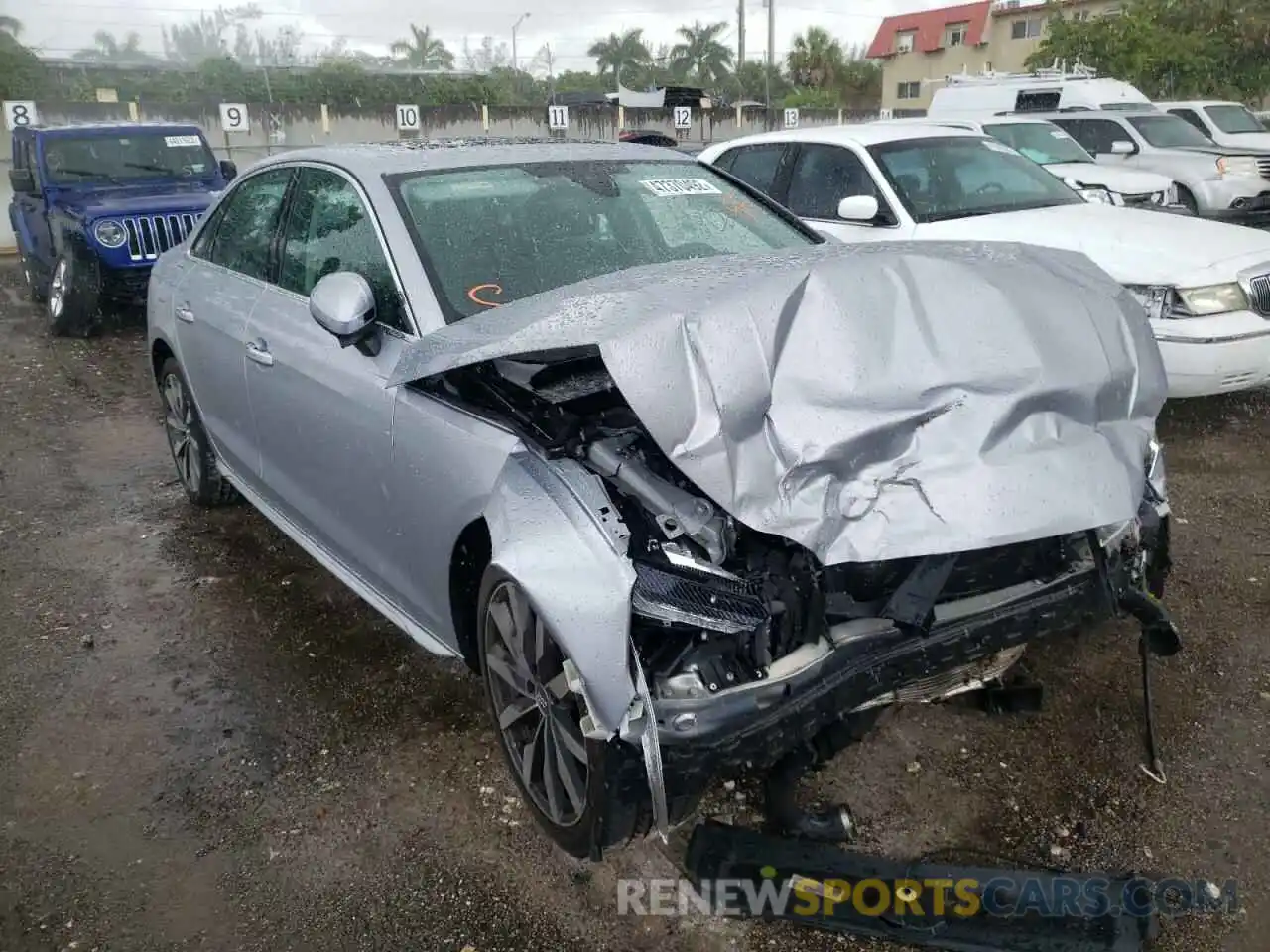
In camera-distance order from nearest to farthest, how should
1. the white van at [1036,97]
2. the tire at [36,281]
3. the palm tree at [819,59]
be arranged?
the tire at [36,281], the white van at [1036,97], the palm tree at [819,59]

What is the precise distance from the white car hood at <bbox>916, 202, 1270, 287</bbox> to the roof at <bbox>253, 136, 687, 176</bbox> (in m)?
2.44

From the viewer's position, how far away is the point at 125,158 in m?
10.3

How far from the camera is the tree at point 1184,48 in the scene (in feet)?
95.0

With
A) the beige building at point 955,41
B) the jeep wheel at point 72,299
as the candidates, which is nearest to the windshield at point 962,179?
the jeep wheel at point 72,299

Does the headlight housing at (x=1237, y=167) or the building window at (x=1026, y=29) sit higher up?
the building window at (x=1026, y=29)

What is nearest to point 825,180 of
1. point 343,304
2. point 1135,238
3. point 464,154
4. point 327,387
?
point 1135,238

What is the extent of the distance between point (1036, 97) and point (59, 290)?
12.1 m

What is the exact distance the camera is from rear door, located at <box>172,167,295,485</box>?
3.97 metres

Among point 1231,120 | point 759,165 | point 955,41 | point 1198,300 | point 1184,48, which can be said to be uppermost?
point 955,41

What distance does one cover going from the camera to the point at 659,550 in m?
2.34

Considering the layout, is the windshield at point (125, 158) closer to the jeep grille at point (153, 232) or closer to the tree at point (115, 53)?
the jeep grille at point (153, 232)

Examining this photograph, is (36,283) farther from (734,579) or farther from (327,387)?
(734,579)

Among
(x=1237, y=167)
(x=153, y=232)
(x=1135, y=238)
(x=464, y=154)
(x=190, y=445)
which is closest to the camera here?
(x=464, y=154)

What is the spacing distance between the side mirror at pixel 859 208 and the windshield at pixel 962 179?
0.38 m
